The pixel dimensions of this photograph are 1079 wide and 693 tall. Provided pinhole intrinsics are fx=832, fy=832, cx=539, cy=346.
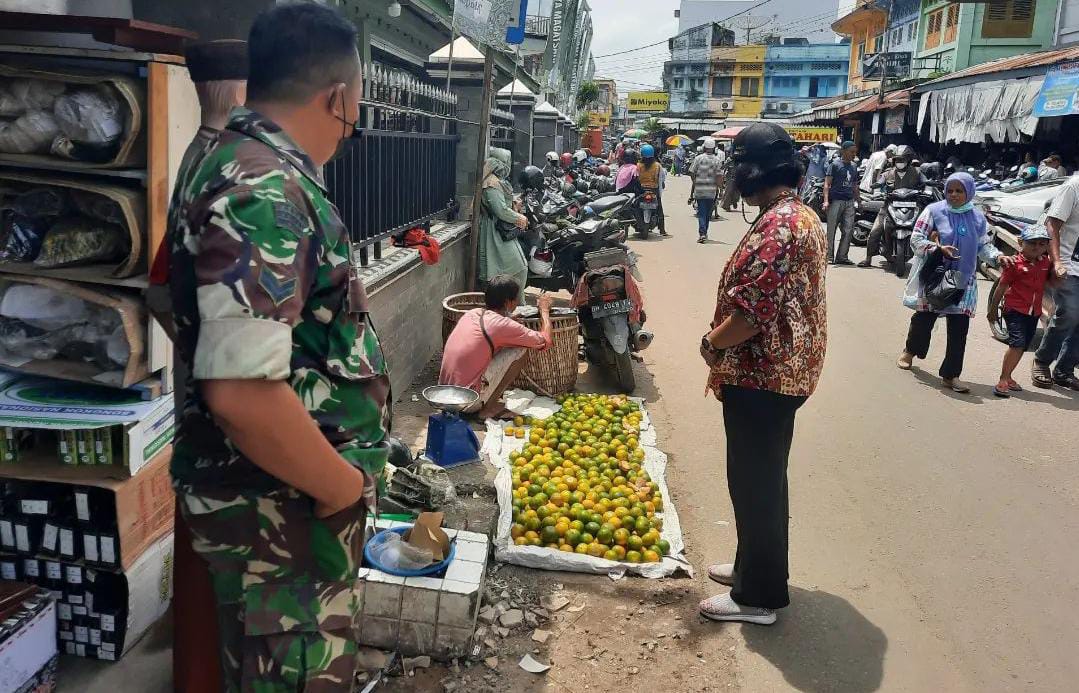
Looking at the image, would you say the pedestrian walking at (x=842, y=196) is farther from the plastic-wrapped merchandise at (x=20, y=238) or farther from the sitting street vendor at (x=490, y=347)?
the plastic-wrapped merchandise at (x=20, y=238)

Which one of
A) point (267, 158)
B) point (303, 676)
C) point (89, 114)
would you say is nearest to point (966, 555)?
point (303, 676)

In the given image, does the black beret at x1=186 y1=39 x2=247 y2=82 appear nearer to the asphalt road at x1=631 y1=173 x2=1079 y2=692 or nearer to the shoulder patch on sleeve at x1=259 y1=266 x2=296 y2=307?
the shoulder patch on sleeve at x1=259 y1=266 x2=296 y2=307

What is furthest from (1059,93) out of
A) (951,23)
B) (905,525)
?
(951,23)

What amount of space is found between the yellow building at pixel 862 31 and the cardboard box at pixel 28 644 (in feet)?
150

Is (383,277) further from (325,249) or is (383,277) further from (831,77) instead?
(831,77)

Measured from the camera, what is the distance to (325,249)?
1.61 metres

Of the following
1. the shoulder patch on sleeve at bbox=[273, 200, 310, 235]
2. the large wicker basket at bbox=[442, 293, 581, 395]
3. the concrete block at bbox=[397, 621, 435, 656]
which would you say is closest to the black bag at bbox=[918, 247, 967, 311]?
the large wicker basket at bbox=[442, 293, 581, 395]

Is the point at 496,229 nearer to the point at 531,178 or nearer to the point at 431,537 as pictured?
the point at 531,178

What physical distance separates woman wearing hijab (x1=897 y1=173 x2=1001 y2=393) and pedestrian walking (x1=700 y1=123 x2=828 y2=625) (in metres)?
4.31

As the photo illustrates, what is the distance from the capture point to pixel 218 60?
2.63 m

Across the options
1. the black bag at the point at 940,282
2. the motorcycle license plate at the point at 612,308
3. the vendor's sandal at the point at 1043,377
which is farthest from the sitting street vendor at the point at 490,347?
the vendor's sandal at the point at 1043,377

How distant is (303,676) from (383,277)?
4.16m

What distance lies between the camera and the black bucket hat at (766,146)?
335 cm

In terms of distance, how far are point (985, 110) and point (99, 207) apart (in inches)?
769
